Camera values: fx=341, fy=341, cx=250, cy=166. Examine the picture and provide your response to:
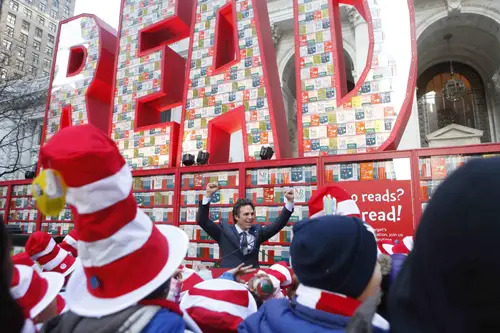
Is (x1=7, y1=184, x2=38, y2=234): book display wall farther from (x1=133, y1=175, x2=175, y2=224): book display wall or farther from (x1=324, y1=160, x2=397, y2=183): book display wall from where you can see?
(x1=324, y1=160, x2=397, y2=183): book display wall

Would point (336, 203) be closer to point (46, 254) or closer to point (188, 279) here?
point (188, 279)

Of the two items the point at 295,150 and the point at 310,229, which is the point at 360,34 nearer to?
the point at 295,150

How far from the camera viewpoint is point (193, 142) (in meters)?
7.95

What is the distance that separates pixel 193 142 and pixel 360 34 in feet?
36.3

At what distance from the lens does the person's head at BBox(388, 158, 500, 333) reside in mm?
629

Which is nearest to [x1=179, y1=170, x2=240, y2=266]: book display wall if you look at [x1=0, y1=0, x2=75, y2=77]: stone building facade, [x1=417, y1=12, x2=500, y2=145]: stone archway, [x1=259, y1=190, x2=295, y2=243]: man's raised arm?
[x1=259, y1=190, x2=295, y2=243]: man's raised arm

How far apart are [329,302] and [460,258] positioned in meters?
0.94

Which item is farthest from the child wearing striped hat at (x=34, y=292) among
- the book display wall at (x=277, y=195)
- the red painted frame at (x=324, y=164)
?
the red painted frame at (x=324, y=164)

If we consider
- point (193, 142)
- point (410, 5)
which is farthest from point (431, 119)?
point (193, 142)

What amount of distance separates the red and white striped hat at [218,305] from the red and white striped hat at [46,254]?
2063 mm

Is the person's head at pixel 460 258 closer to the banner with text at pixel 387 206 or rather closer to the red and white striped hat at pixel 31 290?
the red and white striped hat at pixel 31 290

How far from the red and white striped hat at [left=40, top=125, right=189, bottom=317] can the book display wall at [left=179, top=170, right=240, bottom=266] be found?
5.26 m

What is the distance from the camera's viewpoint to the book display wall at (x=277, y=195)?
6254mm

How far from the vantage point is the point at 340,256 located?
1.42 metres
